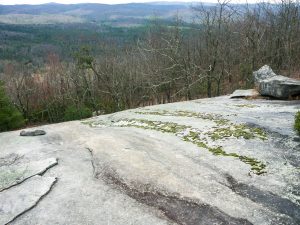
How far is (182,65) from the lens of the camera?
3244cm

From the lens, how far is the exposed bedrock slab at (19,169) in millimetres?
8844

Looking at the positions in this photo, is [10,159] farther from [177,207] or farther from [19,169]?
[177,207]

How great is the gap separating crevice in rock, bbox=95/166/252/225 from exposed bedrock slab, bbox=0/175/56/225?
1468mm

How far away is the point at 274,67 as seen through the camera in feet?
121

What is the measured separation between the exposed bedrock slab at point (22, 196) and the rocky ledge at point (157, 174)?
0.02 m

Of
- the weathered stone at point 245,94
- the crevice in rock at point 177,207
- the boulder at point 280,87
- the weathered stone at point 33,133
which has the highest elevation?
the boulder at point 280,87

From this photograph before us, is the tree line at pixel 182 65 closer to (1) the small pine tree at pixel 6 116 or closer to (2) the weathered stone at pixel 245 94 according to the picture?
(1) the small pine tree at pixel 6 116

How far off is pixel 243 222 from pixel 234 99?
12618 mm

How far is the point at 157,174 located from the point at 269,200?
264 cm

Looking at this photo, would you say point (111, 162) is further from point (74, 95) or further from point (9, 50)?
point (9, 50)

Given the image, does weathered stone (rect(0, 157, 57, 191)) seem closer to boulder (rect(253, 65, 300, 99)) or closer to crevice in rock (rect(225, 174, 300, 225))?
crevice in rock (rect(225, 174, 300, 225))

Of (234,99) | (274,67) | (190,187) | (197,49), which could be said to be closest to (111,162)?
(190,187)

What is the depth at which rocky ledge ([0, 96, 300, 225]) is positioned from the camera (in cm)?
729

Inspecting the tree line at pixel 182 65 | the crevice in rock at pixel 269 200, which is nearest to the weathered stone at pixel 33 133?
the crevice in rock at pixel 269 200
